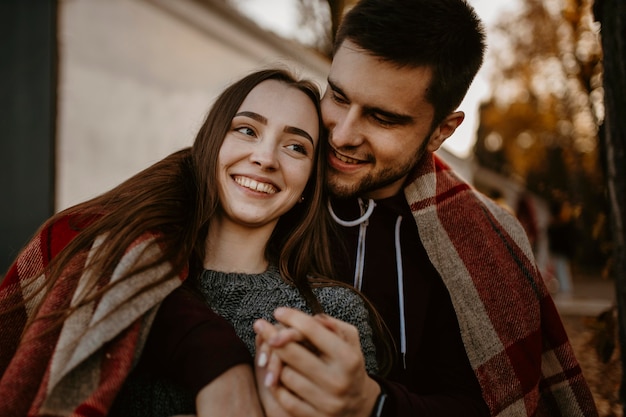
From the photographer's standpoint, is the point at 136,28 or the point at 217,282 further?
the point at 136,28

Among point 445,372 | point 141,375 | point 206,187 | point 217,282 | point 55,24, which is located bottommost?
point 445,372

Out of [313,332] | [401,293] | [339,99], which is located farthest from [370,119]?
[313,332]

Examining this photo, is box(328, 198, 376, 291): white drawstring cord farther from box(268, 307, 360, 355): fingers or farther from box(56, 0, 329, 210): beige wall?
box(56, 0, 329, 210): beige wall

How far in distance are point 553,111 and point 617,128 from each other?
627 inches

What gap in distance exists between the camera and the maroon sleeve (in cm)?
143

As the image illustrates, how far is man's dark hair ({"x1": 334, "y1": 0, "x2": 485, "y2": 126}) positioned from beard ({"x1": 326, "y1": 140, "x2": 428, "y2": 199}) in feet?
0.96

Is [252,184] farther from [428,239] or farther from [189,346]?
[428,239]

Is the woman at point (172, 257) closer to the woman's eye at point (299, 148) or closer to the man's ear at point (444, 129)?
the woman's eye at point (299, 148)

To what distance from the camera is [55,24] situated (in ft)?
12.7

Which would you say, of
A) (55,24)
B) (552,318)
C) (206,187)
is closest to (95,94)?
(55,24)

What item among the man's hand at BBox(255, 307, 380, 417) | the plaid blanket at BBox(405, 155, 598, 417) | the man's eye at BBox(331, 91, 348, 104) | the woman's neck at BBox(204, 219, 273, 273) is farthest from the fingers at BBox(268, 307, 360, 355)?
the man's eye at BBox(331, 91, 348, 104)

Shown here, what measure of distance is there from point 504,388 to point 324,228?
35.2 inches

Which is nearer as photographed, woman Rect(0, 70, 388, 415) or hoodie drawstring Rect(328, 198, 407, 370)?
woman Rect(0, 70, 388, 415)

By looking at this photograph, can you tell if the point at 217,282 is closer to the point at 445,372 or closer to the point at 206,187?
the point at 206,187
